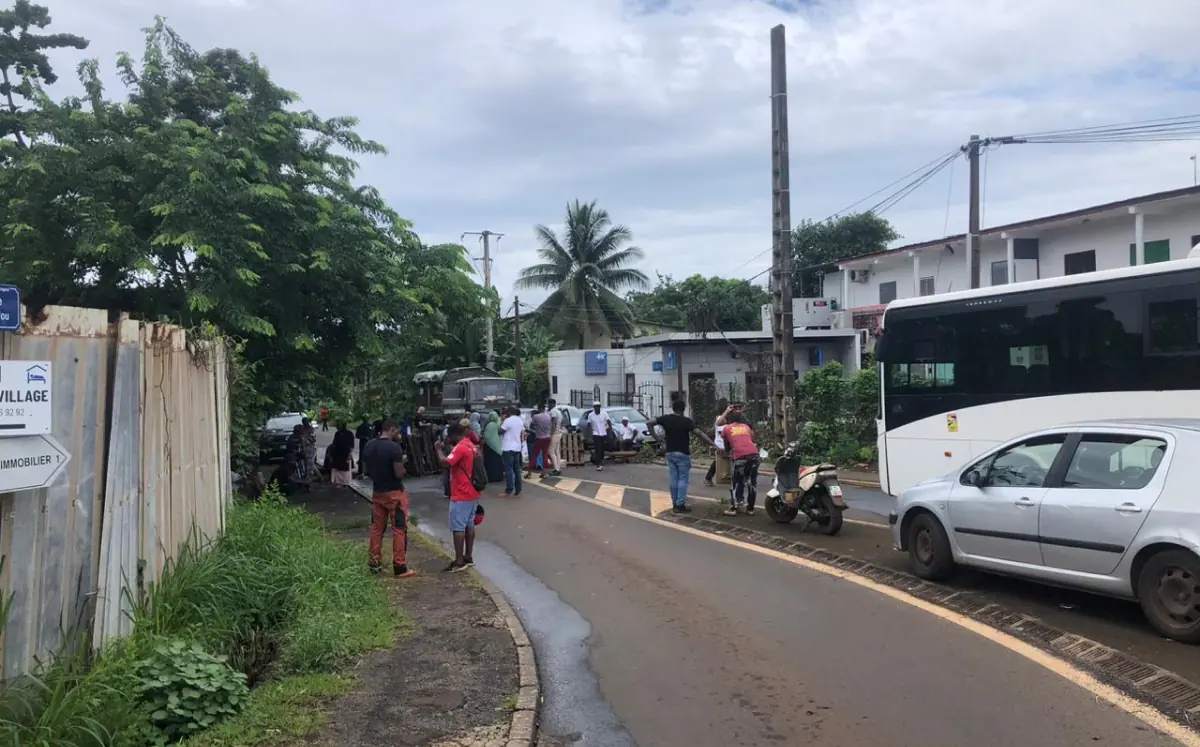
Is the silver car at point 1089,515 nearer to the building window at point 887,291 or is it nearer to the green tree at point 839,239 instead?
the building window at point 887,291

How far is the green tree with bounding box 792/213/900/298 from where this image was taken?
145ft

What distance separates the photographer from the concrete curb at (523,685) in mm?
5191

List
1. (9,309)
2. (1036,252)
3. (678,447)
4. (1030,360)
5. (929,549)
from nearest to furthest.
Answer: (9,309)
(929,549)
(1030,360)
(678,447)
(1036,252)

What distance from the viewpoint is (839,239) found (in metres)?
44.3

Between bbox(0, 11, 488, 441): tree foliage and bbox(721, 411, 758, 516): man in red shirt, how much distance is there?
680 cm

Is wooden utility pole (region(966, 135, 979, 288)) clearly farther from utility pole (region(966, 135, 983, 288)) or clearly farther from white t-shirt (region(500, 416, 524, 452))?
white t-shirt (region(500, 416, 524, 452))

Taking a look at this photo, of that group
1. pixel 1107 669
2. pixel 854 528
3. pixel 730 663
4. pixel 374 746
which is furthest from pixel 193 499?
pixel 854 528

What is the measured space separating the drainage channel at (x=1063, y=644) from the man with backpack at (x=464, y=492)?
140 inches

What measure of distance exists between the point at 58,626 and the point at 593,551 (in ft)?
22.4

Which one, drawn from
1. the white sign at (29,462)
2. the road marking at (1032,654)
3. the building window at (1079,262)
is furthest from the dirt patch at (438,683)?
the building window at (1079,262)

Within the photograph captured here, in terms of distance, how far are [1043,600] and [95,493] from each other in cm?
717

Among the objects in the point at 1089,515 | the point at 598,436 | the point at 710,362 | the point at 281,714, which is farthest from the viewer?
the point at 710,362

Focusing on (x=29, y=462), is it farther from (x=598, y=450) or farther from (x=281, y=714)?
(x=598, y=450)

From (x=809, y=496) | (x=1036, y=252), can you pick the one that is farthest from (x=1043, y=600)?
(x=1036, y=252)
